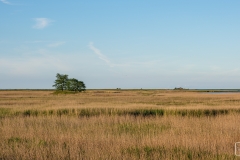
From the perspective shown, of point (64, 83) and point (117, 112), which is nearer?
point (117, 112)

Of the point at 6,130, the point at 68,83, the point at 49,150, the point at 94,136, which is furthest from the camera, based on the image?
the point at 68,83

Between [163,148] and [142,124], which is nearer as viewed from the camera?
[163,148]

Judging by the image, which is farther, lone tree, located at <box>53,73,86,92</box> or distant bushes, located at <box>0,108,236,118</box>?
lone tree, located at <box>53,73,86,92</box>

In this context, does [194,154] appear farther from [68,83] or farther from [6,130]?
[68,83]

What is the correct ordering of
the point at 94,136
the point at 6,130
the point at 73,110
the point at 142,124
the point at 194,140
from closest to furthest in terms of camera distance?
the point at 194,140 → the point at 94,136 → the point at 6,130 → the point at 142,124 → the point at 73,110

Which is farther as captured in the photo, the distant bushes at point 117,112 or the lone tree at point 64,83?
the lone tree at point 64,83

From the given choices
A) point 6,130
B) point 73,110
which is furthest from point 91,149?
point 73,110

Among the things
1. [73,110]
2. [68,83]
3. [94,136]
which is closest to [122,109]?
[73,110]

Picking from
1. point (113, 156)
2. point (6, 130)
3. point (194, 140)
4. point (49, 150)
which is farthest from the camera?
point (6, 130)

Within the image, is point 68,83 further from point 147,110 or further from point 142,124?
point 142,124

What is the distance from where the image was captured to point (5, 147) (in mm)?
9617

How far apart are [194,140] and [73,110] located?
1508cm

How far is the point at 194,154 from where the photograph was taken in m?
8.66

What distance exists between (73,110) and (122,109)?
13.4 ft
